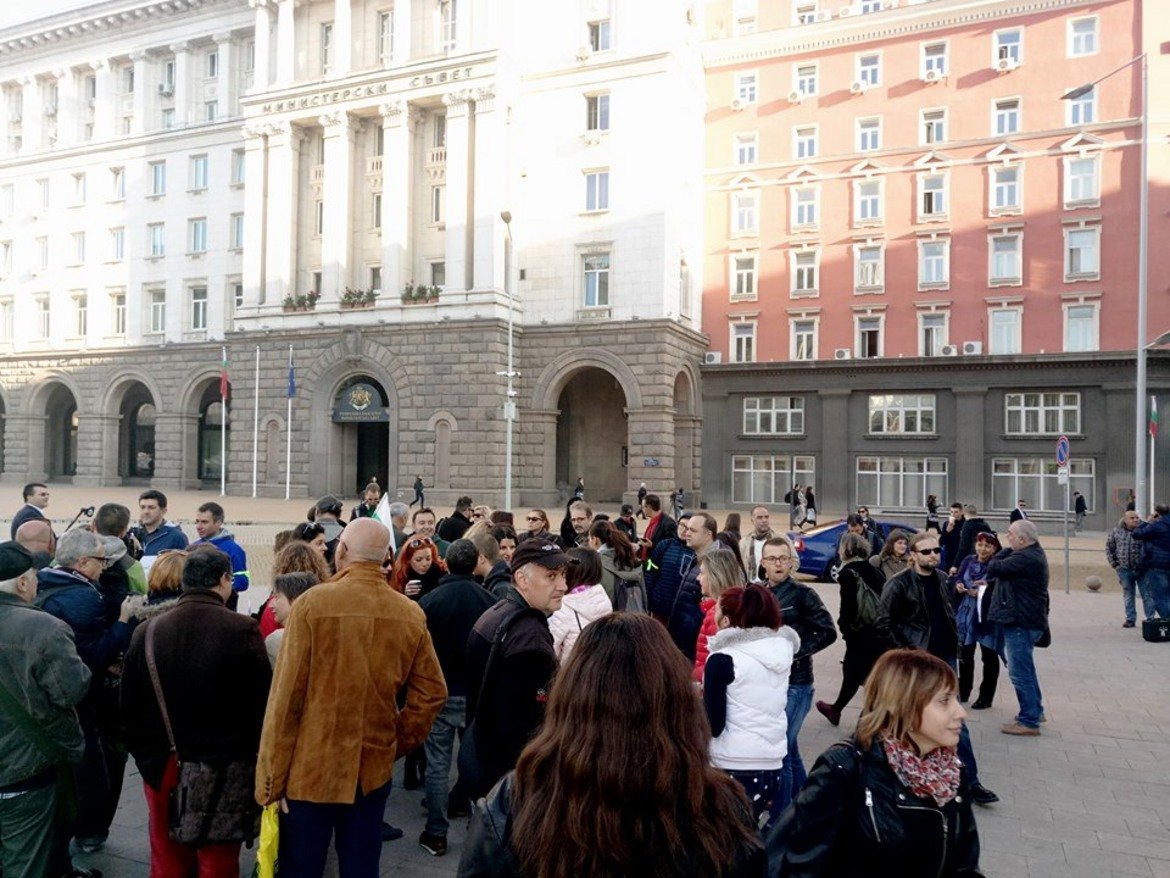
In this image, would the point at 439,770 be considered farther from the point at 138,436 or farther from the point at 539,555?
the point at 138,436

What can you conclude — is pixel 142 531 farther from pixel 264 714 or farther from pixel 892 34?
pixel 892 34

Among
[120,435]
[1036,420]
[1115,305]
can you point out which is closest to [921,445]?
[1036,420]

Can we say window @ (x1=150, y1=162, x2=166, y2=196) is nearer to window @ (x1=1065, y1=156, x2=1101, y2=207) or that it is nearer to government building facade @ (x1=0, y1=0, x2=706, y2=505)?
government building facade @ (x1=0, y1=0, x2=706, y2=505)

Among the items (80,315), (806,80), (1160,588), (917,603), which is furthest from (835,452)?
(80,315)

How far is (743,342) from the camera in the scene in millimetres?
37312

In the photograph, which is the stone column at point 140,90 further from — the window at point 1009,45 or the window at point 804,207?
the window at point 1009,45

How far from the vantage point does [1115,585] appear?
18297 mm

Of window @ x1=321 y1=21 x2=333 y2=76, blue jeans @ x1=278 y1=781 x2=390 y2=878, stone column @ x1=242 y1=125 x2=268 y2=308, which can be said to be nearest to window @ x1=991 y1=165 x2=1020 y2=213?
window @ x1=321 y1=21 x2=333 y2=76

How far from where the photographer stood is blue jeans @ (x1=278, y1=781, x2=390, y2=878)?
147 inches

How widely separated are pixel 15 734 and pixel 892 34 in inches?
1525

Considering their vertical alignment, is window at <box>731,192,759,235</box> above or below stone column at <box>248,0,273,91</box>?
below

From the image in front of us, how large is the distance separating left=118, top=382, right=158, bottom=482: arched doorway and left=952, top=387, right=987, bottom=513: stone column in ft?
132

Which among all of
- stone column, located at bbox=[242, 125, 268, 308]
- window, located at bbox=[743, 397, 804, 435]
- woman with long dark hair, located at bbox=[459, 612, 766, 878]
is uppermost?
stone column, located at bbox=[242, 125, 268, 308]

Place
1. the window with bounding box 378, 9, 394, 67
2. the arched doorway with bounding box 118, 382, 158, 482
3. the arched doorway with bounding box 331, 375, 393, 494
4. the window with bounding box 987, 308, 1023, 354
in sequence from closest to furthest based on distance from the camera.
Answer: the window with bounding box 987, 308, 1023, 354, the arched doorway with bounding box 331, 375, 393, 494, the window with bounding box 378, 9, 394, 67, the arched doorway with bounding box 118, 382, 158, 482
